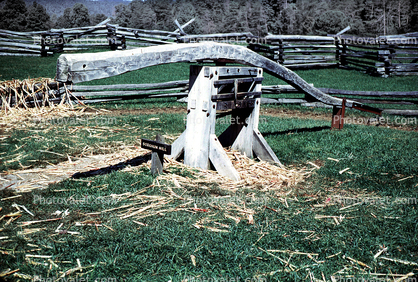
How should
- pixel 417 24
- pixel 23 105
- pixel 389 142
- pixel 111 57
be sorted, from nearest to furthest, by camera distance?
pixel 111 57
pixel 389 142
pixel 23 105
pixel 417 24

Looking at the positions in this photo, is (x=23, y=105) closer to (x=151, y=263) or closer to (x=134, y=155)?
(x=134, y=155)

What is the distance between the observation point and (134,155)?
6102mm

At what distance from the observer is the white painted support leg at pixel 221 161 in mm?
5156

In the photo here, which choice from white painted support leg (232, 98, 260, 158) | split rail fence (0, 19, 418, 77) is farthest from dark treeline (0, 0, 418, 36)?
white painted support leg (232, 98, 260, 158)

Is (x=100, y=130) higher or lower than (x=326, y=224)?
higher

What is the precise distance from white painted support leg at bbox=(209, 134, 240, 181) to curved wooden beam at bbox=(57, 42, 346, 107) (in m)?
1.23

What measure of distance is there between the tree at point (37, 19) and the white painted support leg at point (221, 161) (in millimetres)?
55618

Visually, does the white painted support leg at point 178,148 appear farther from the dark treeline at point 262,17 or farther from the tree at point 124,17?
the tree at point 124,17

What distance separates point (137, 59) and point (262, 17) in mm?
57349

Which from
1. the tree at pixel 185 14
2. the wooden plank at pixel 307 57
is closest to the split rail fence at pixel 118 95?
→ the wooden plank at pixel 307 57

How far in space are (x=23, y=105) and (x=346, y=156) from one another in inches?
318

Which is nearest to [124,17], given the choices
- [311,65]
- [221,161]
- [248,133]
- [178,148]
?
[311,65]

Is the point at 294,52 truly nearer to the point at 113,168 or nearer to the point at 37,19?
the point at 113,168

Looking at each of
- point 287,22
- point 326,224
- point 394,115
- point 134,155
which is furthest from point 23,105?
point 287,22
